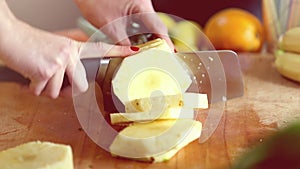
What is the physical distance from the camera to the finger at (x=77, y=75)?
3.50ft

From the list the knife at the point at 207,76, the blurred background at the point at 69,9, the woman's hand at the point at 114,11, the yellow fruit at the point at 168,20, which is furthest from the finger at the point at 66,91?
the blurred background at the point at 69,9

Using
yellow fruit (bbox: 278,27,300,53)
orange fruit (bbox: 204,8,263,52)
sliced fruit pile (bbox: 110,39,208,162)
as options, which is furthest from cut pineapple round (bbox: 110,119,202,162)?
orange fruit (bbox: 204,8,263,52)

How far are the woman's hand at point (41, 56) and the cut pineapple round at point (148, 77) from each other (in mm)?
73

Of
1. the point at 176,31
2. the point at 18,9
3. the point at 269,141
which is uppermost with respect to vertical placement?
the point at 269,141

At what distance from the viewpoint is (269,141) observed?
0.50 metres

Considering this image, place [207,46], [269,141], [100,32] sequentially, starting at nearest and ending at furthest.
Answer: [269,141]
[100,32]
[207,46]

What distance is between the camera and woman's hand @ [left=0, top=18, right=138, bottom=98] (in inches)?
38.8

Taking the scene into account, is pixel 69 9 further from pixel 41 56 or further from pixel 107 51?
pixel 41 56

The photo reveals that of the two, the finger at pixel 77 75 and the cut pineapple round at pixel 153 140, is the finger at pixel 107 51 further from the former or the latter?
the cut pineapple round at pixel 153 140

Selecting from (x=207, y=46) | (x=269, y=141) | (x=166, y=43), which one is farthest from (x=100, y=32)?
(x=269, y=141)

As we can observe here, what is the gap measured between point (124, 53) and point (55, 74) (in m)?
0.16

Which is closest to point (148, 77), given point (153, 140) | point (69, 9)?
point (153, 140)

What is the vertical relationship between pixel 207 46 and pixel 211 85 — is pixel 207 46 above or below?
below

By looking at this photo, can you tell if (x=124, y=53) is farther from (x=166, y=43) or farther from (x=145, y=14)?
(x=145, y=14)
